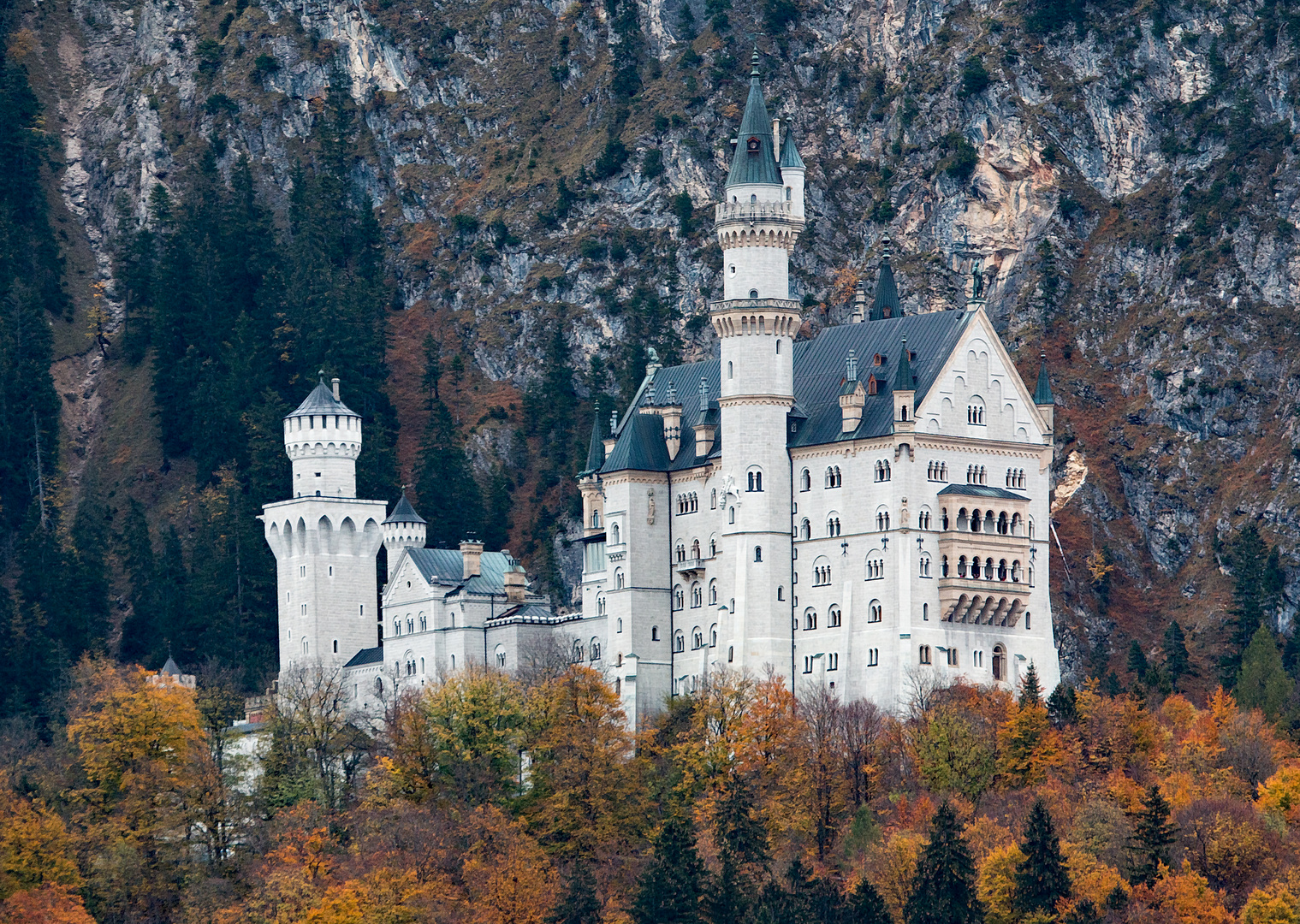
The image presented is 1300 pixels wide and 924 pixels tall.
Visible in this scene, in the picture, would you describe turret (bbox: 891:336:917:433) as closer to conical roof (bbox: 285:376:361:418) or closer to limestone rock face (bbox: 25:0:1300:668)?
limestone rock face (bbox: 25:0:1300:668)

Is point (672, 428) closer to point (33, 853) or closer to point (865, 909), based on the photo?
point (865, 909)

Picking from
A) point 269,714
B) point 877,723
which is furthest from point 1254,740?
point 269,714

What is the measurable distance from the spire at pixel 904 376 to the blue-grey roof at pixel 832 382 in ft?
2.43

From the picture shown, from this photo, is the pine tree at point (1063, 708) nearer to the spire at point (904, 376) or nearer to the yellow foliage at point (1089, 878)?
the yellow foliage at point (1089, 878)

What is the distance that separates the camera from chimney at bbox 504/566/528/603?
119 m

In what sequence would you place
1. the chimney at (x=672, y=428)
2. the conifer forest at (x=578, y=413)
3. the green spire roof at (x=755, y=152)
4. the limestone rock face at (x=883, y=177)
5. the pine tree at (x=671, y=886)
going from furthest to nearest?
the limestone rock face at (x=883, y=177) → the chimney at (x=672, y=428) → the green spire roof at (x=755, y=152) → the conifer forest at (x=578, y=413) → the pine tree at (x=671, y=886)

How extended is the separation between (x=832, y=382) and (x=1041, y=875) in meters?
28.1

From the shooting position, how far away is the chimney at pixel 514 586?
4685 inches

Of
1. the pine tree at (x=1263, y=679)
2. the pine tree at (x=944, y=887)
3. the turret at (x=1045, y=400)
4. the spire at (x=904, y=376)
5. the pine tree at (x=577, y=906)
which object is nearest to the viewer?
the pine tree at (x=944, y=887)

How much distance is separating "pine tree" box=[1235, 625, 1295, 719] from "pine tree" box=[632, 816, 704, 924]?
27209 millimetres

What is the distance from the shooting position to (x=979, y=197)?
15012 cm

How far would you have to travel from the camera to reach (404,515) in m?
126

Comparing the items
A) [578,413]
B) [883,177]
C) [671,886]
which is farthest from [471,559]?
[883,177]

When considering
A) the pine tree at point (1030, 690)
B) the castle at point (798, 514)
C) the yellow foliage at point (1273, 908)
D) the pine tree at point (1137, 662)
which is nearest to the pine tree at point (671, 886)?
the castle at point (798, 514)
